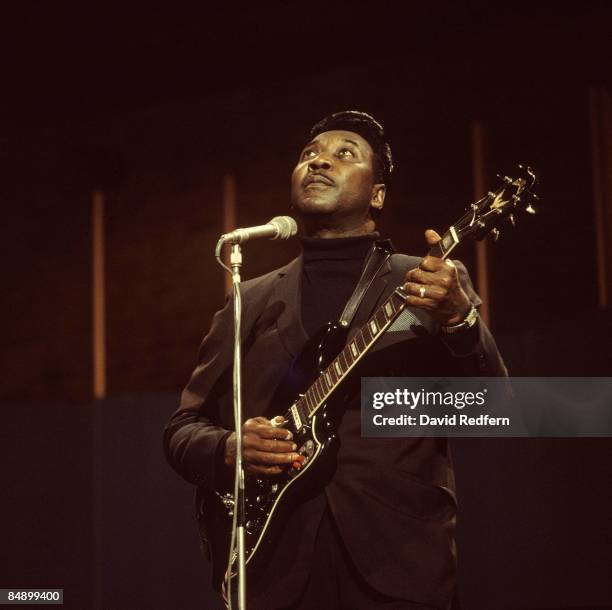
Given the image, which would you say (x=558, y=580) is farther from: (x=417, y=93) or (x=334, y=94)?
(x=334, y=94)

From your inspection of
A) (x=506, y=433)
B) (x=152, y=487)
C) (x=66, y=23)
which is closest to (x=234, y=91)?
(x=66, y=23)

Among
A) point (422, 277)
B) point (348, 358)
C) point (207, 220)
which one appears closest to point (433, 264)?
point (422, 277)

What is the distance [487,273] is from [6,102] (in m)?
2.59

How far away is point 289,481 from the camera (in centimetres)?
192

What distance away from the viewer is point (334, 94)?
4062mm

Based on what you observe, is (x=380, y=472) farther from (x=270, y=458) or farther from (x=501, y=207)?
(x=501, y=207)

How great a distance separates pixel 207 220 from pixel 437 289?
2.74 meters

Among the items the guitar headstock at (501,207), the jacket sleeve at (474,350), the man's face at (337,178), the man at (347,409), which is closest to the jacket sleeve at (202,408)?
the man at (347,409)

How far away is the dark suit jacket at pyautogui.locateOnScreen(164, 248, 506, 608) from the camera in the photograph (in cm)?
180

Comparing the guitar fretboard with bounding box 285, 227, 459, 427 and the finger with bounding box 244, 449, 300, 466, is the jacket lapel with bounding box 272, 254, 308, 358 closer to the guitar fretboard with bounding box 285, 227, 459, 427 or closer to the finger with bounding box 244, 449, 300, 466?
the guitar fretboard with bounding box 285, 227, 459, 427

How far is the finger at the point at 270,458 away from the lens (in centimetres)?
190

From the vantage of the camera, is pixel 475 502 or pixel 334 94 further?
pixel 334 94

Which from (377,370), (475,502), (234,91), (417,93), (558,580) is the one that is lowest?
(558,580)

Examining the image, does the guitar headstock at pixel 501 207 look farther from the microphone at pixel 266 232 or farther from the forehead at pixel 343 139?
the forehead at pixel 343 139
